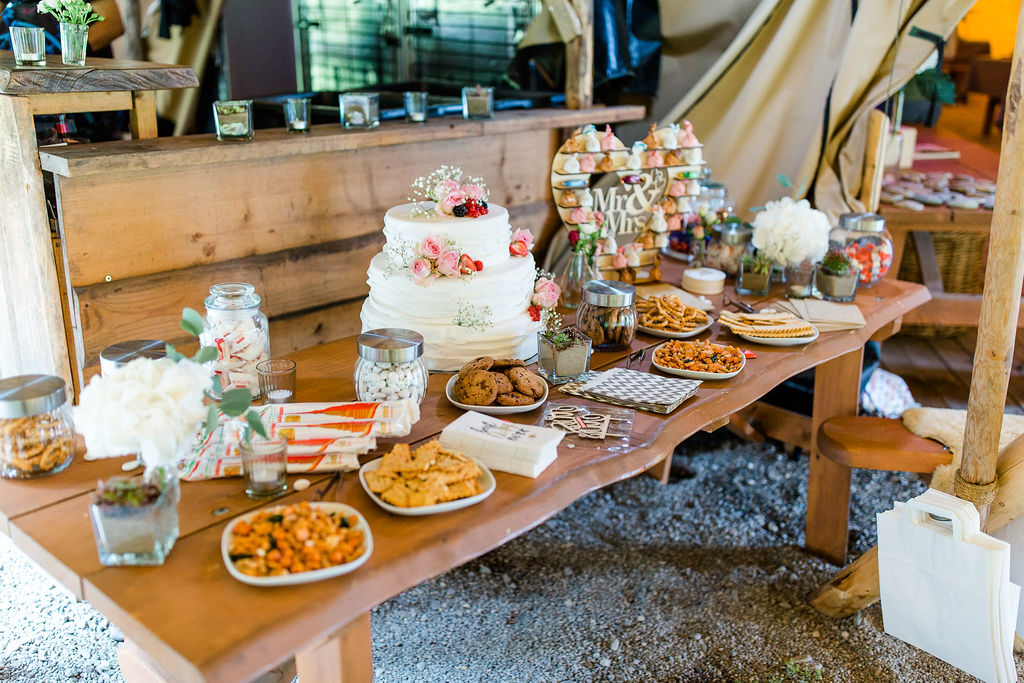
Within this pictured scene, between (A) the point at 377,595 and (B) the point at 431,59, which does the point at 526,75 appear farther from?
(A) the point at 377,595

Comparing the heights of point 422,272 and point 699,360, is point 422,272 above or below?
above

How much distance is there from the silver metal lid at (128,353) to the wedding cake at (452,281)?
561 millimetres

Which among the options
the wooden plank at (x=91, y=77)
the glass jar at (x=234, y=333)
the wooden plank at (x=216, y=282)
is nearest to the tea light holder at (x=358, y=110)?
the wooden plank at (x=216, y=282)

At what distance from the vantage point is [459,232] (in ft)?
7.27

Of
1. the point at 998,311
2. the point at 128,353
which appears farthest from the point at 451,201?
the point at 998,311

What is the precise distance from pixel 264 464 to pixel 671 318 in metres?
1.34

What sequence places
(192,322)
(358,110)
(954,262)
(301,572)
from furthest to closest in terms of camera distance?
1. (954,262)
2. (358,110)
3. (192,322)
4. (301,572)

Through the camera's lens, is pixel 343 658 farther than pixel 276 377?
No

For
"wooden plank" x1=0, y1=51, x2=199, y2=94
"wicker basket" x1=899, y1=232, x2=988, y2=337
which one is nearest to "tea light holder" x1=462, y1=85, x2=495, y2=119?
"wooden plank" x1=0, y1=51, x2=199, y2=94

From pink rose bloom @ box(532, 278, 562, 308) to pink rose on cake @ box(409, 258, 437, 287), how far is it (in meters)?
0.31

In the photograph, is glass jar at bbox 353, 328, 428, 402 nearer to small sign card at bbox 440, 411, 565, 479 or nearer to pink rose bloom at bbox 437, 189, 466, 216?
small sign card at bbox 440, 411, 565, 479

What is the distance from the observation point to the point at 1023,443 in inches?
88.1

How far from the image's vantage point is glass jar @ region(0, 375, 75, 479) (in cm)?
165

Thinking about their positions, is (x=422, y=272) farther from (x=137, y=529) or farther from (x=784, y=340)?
(x=784, y=340)
